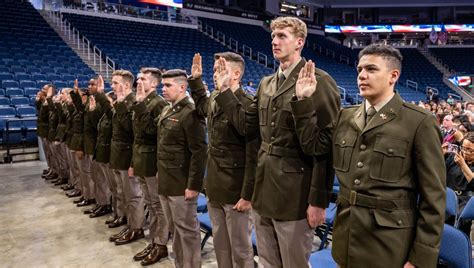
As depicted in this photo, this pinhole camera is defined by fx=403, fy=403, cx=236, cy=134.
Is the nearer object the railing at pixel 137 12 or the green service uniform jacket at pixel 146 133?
the green service uniform jacket at pixel 146 133

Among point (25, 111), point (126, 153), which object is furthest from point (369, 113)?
point (25, 111)

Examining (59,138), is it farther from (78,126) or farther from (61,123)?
(78,126)

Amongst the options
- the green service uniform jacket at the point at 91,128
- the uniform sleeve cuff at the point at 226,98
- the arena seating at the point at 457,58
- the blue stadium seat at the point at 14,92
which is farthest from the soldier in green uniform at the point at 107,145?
the arena seating at the point at 457,58

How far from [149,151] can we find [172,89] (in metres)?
0.65

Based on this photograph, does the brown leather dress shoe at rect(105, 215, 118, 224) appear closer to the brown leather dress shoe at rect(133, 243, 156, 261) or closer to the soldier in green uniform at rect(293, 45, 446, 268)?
the brown leather dress shoe at rect(133, 243, 156, 261)

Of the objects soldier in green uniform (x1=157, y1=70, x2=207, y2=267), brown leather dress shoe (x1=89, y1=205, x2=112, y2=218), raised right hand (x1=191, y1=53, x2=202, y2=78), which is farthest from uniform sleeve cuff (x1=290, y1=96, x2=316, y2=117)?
brown leather dress shoe (x1=89, y1=205, x2=112, y2=218)

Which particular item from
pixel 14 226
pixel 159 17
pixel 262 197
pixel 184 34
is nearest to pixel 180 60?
pixel 184 34

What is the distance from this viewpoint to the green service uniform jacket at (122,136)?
11.5 feet

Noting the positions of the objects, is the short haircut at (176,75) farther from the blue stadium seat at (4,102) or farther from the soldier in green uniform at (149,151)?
the blue stadium seat at (4,102)

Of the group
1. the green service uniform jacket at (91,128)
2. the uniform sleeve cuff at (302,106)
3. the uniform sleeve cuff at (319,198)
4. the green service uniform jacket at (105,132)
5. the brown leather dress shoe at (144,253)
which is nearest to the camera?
the uniform sleeve cuff at (302,106)

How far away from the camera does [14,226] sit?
4.15 m

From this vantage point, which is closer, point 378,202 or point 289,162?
point 378,202

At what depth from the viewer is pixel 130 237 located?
3.62 meters

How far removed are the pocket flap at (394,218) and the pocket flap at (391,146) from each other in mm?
205
